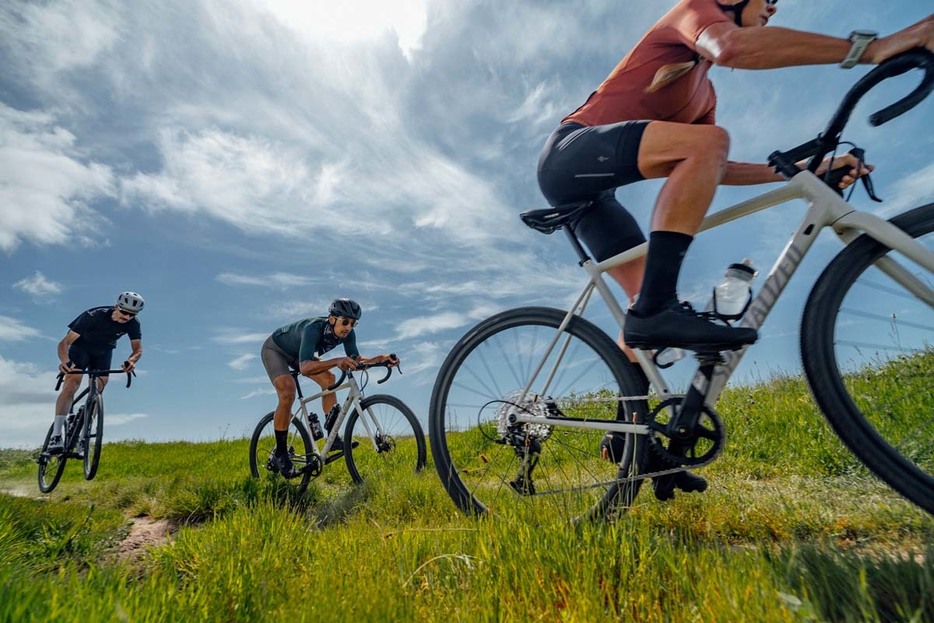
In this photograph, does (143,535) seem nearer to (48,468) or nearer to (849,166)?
(849,166)

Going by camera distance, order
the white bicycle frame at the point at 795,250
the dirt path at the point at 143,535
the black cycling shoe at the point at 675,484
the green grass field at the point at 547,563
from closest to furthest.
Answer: the green grass field at the point at 547,563 → the white bicycle frame at the point at 795,250 → the black cycling shoe at the point at 675,484 → the dirt path at the point at 143,535

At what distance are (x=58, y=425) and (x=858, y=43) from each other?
11.9 m

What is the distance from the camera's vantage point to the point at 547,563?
5.86 feet

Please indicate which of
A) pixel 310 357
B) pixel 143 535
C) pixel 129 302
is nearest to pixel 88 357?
pixel 129 302

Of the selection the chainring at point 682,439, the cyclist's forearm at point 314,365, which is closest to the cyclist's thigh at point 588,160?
the chainring at point 682,439

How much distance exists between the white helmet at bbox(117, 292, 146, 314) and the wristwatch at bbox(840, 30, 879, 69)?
10774mm

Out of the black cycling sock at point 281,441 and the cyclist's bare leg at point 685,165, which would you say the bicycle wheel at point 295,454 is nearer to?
the black cycling sock at point 281,441

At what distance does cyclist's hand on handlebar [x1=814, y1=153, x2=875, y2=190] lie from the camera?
247 centimetres

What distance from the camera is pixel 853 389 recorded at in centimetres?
379

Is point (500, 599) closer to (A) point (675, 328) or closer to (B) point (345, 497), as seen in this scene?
(A) point (675, 328)

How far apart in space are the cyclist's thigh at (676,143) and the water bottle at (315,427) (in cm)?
681

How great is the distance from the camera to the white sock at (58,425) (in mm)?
9344

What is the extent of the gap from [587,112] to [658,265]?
3.33 ft

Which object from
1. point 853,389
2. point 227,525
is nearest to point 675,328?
point 853,389
